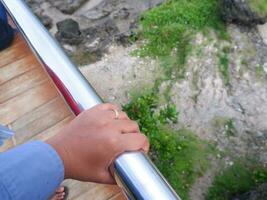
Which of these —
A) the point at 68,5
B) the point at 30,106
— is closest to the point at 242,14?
the point at 68,5

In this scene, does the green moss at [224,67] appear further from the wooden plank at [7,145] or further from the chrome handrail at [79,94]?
the chrome handrail at [79,94]

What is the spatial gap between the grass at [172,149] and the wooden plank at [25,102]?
4.88 ft

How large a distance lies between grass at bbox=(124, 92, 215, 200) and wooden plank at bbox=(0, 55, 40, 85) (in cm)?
137

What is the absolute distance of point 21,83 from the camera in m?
2.55

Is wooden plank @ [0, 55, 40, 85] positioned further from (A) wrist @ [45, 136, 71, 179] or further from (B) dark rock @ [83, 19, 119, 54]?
(B) dark rock @ [83, 19, 119, 54]

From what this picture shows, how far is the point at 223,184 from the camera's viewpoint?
153 inches

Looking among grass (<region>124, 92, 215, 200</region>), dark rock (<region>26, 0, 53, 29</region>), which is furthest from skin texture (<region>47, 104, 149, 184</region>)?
dark rock (<region>26, 0, 53, 29</region>)

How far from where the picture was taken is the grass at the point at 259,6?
4.94m

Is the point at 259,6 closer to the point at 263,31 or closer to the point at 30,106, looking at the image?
the point at 263,31

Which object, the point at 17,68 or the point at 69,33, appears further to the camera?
the point at 69,33

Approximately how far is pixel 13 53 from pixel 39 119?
1.94ft

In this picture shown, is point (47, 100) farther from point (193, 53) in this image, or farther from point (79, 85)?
point (193, 53)

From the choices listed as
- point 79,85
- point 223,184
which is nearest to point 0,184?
point 79,85

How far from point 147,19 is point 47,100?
3.13 meters
